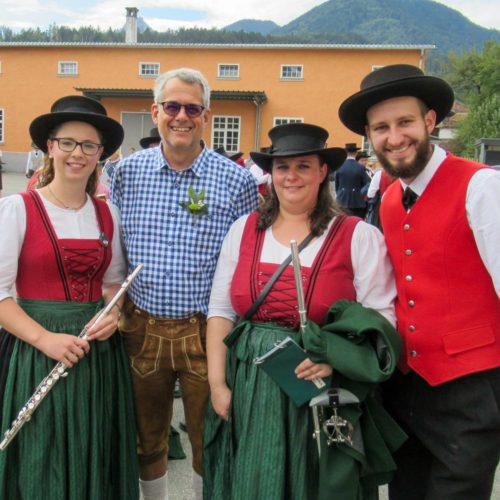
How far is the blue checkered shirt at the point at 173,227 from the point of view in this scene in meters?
2.42

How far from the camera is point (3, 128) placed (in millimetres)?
28844

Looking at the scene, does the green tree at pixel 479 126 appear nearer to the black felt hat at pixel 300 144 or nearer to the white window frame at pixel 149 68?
the white window frame at pixel 149 68

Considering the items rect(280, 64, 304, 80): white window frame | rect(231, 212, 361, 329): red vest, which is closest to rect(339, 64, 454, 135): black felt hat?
rect(231, 212, 361, 329): red vest

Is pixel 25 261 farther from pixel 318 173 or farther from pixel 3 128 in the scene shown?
pixel 3 128

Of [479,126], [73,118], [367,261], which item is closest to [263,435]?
[367,261]

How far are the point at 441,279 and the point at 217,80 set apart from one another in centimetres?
2692

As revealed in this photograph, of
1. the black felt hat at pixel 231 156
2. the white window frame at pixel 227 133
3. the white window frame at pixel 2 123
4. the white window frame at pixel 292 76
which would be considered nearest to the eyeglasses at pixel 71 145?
the black felt hat at pixel 231 156

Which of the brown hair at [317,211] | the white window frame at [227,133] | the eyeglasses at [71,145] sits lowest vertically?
the brown hair at [317,211]

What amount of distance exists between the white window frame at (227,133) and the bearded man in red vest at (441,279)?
24838mm

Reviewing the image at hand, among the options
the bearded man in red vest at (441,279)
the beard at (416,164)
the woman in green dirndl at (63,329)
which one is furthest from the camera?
the woman in green dirndl at (63,329)

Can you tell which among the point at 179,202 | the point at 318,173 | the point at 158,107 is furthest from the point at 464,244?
the point at 158,107

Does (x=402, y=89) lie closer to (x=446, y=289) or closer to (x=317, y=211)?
(x=317, y=211)

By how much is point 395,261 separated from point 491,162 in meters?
10.1

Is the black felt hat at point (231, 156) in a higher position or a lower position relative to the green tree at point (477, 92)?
lower
